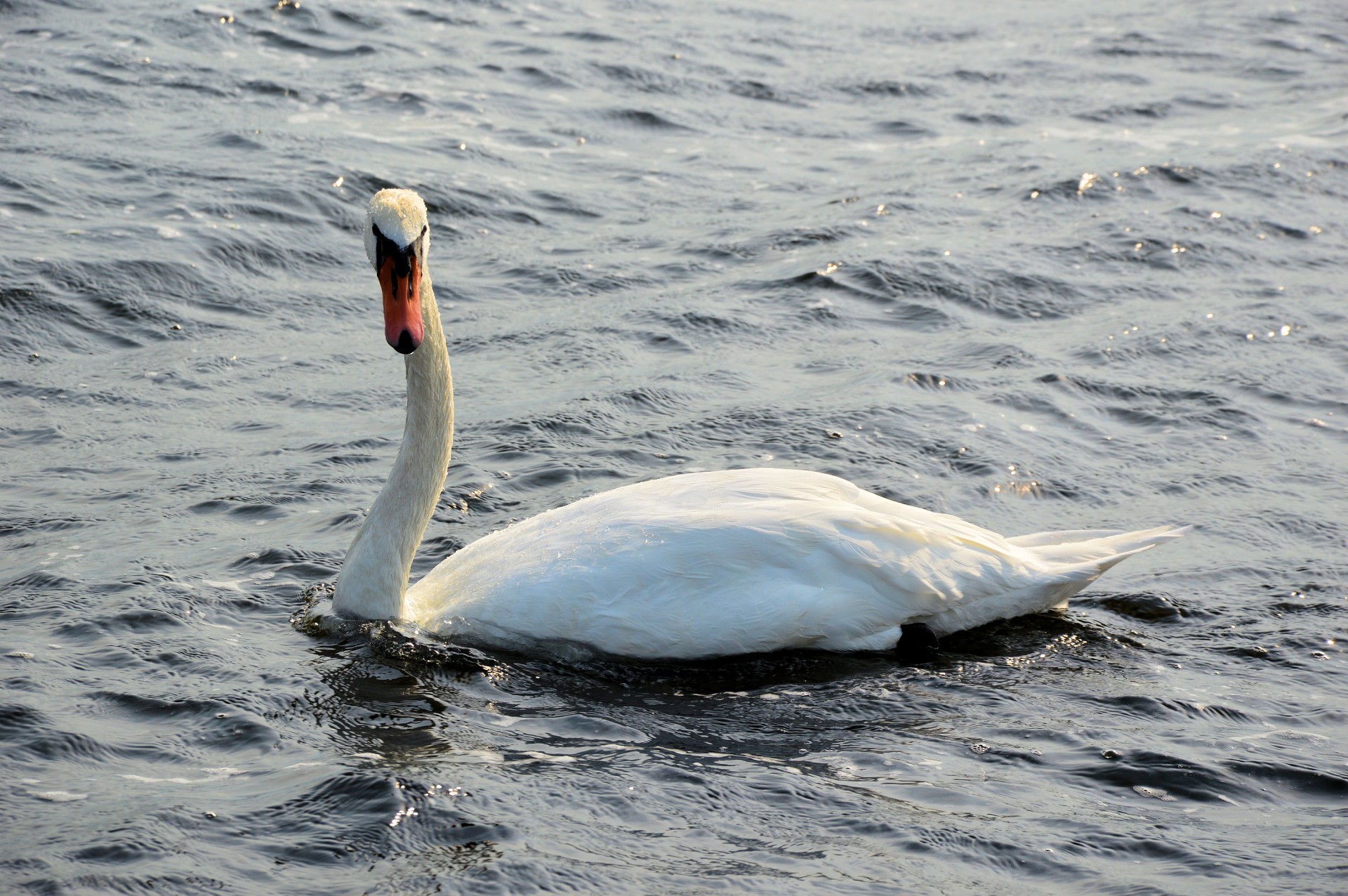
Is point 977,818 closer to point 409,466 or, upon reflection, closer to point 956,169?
point 409,466

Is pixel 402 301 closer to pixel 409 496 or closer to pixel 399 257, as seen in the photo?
pixel 399 257

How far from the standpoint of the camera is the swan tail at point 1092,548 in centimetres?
663

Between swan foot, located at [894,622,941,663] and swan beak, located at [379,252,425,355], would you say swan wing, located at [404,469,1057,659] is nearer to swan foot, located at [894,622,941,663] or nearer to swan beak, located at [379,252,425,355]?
swan foot, located at [894,622,941,663]

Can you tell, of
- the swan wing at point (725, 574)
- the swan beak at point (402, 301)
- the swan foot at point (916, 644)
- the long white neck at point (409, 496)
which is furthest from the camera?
the long white neck at point (409, 496)

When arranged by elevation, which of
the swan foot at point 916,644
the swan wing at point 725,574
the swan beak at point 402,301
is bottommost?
the swan foot at point 916,644

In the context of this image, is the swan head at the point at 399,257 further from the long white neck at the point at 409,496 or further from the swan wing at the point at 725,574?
the swan wing at the point at 725,574

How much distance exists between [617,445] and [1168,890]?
4.67 m

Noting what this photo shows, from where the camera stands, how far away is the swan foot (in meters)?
6.37

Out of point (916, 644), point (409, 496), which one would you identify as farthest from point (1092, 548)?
point (409, 496)

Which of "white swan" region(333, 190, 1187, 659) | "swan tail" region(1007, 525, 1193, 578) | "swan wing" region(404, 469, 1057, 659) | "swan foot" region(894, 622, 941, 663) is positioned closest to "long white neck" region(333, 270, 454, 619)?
"white swan" region(333, 190, 1187, 659)

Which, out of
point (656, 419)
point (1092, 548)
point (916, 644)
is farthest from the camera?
point (656, 419)

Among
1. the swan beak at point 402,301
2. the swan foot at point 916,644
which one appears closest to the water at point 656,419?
the swan foot at point 916,644

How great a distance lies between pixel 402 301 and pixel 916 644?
8.27ft

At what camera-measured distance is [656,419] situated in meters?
9.11
